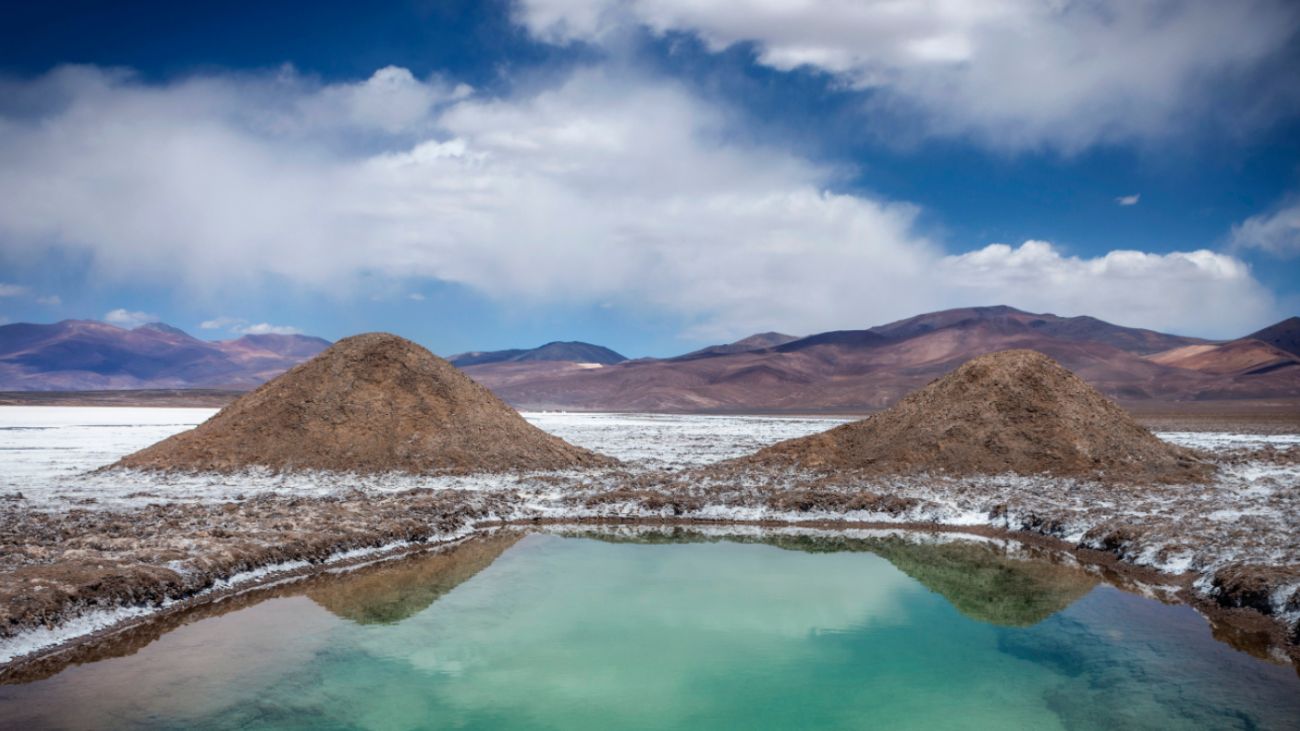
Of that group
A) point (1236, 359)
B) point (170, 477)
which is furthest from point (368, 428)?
point (1236, 359)

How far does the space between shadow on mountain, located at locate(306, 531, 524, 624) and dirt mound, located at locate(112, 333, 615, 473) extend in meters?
10.6

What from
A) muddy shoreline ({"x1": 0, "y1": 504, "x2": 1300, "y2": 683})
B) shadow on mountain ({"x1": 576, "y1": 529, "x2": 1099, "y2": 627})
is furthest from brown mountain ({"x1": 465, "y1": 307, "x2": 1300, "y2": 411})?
shadow on mountain ({"x1": 576, "y1": 529, "x2": 1099, "y2": 627})

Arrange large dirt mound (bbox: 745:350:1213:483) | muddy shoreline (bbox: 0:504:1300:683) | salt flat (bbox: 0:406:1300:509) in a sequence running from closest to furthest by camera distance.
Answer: muddy shoreline (bbox: 0:504:1300:683), salt flat (bbox: 0:406:1300:509), large dirt mound (bbox: 745:350:1213:483)

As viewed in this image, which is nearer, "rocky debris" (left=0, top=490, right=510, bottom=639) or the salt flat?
"rocky debris" (left=0, top=490, right=510, bottom=639)

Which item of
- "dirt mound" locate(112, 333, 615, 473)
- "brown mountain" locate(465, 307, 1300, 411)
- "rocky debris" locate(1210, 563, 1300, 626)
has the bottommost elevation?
"rocky debris" locate(1210, 563, 1300, 626)

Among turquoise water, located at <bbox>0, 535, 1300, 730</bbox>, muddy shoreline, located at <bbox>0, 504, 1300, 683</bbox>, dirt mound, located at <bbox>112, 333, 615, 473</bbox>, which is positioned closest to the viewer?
turquoise water, located at <bbox>0, 535, 1300, 730</bbox>

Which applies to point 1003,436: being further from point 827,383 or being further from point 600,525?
point 827,383

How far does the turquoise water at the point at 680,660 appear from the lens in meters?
7.59

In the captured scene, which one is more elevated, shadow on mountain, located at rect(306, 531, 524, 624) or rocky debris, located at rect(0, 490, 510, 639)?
rocky debris, located at rect(0, 490, 510, 639)

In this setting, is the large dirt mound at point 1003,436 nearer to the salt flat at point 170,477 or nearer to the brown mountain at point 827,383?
the salt flat at point 170,477

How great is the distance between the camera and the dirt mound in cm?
2556

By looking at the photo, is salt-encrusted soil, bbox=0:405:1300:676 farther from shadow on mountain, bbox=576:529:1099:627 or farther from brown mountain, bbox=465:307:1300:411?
brown mountain, bbox=465:307:1300:411

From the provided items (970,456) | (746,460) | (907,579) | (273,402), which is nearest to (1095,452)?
(970,456)

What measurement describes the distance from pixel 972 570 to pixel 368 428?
19838 millimetres
